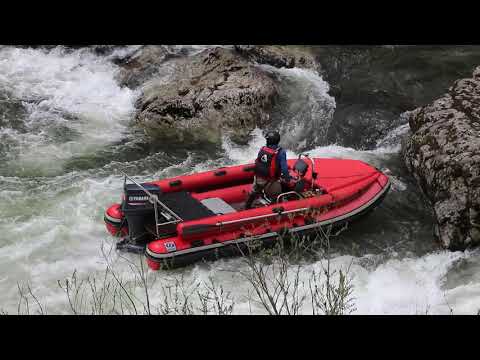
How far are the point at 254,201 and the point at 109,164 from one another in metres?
3.29

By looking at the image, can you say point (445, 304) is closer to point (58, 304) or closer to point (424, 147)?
point (424, 147)

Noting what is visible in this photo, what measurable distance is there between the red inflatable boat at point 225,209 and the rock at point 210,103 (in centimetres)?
278

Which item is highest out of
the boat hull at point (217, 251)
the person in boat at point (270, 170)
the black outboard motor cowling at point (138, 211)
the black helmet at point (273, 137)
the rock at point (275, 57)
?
the rock at point (275, 57)

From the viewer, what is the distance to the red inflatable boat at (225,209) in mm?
7484

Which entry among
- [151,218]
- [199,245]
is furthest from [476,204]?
[151,218]

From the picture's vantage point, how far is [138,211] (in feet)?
24.7

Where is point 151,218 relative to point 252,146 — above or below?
below

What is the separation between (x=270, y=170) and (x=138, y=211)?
1.79m

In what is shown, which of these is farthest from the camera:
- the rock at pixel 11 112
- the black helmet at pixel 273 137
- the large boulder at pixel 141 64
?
the large boulder at pixel 141 64

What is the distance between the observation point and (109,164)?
10.5 meters

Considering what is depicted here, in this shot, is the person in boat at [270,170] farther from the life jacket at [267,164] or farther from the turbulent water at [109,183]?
the turbulent water at [109,183]

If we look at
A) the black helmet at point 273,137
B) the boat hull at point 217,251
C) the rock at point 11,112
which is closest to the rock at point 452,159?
the boat hull at point 217,251

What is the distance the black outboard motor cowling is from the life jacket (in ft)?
4.44

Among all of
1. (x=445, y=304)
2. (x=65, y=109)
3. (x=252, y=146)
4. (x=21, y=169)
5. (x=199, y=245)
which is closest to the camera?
(x=445, y=304)
